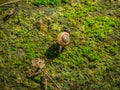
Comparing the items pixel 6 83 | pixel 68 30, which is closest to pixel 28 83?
pixel 6 83

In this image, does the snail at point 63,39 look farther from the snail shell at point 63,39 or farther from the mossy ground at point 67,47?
the mossy ground at point 67,47

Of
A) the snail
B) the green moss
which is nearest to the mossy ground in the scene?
the green moss

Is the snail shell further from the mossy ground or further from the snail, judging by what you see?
the mossy ground

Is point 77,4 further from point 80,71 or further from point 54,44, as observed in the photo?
point 80,71

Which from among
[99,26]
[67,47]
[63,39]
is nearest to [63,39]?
[63,39]

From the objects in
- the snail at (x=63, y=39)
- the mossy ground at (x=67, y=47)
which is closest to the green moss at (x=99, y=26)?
the mossy ground at (x=67, y=47)

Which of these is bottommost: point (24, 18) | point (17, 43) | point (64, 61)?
point (64, 61)
